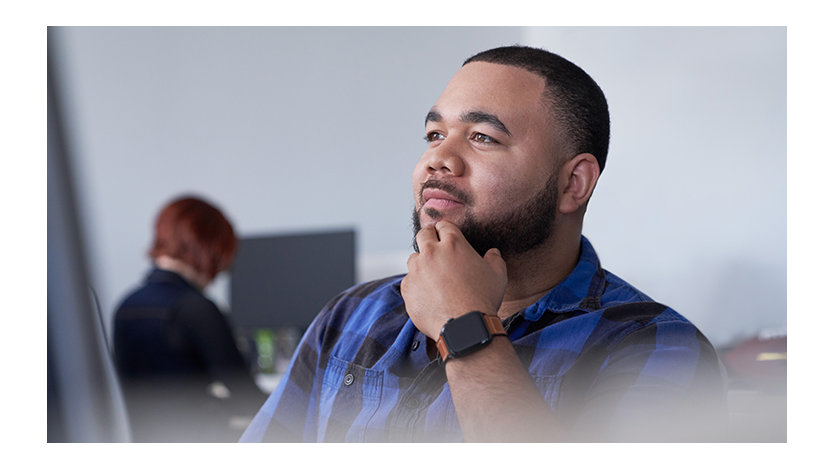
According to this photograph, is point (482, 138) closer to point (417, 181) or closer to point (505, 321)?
point (417, 181)

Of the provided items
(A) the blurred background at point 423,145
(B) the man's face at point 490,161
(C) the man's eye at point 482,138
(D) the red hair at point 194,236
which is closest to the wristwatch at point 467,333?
(B) the man's face at point 490,161

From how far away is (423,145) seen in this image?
136 centimetres

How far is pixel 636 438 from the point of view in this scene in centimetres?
Result: 105

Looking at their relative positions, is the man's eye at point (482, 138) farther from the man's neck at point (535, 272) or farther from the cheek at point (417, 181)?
the man's neck at point (535, 272)

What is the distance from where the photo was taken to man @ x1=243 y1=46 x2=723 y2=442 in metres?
0.99

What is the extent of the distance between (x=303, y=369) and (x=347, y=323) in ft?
0.37

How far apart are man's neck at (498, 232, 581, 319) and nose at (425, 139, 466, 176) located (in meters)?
0.19

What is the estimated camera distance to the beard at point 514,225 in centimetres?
122

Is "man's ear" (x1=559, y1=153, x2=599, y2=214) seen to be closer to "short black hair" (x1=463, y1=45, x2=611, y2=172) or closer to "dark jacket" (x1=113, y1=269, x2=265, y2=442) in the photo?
"short black hair" (x1=463, y1=45, x2=611, y2=172)

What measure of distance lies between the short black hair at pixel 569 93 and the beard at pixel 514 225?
0.09 meters

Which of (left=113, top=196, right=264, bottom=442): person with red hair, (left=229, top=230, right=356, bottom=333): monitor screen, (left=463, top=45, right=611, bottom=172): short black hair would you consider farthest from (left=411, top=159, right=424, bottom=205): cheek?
(left=229, top=230, right=356, bottom=333): monitor screen
